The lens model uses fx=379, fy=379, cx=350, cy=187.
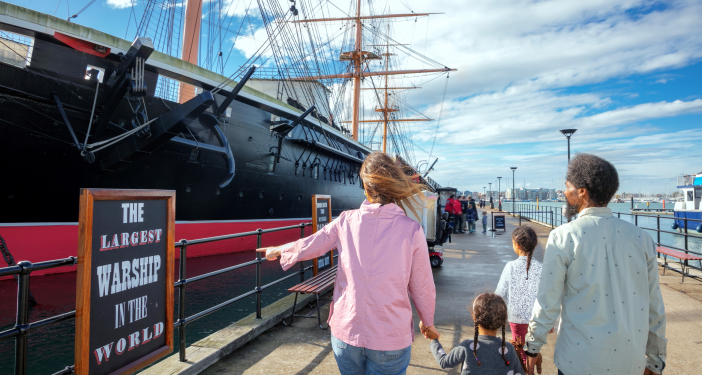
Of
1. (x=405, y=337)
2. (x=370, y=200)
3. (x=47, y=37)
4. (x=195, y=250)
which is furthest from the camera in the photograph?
(x=195, y=250)

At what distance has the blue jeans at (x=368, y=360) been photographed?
176cm

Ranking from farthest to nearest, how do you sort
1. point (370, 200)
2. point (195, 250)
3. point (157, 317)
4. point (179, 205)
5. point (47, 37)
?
point (195, 250) < point (179, 205) < point (47, 37) < point (157, 317) < point (370, 200)

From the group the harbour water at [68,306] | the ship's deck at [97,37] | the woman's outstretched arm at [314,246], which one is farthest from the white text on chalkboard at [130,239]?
the ship's deck at [97,37]

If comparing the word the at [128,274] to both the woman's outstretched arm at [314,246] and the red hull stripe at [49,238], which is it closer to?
the woman's outstretched arm at [314,246]

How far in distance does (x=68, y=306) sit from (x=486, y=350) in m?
6.98

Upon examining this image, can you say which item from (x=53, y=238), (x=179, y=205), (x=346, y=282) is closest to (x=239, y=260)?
(x=179, y=205)

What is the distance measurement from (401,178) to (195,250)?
1035cm

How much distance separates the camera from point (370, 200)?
1.92 metres

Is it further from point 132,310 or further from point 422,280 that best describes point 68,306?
point 422,280

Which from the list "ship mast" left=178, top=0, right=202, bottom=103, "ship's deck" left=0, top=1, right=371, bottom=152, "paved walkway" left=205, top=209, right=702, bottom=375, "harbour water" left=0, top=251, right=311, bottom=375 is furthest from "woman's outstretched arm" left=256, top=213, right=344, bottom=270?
"ship mast" left=178, top=0, right=202, bottom=103

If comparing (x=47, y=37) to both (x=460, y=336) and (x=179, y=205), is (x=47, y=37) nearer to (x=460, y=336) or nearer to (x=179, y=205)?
(x=179, y=205)

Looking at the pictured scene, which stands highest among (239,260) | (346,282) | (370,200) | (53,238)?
(370,200)

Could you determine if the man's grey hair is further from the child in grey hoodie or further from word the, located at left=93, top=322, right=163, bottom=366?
word the, located at left=93, top=322, right=163, bottom=366

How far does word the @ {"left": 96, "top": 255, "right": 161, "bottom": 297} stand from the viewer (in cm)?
215
